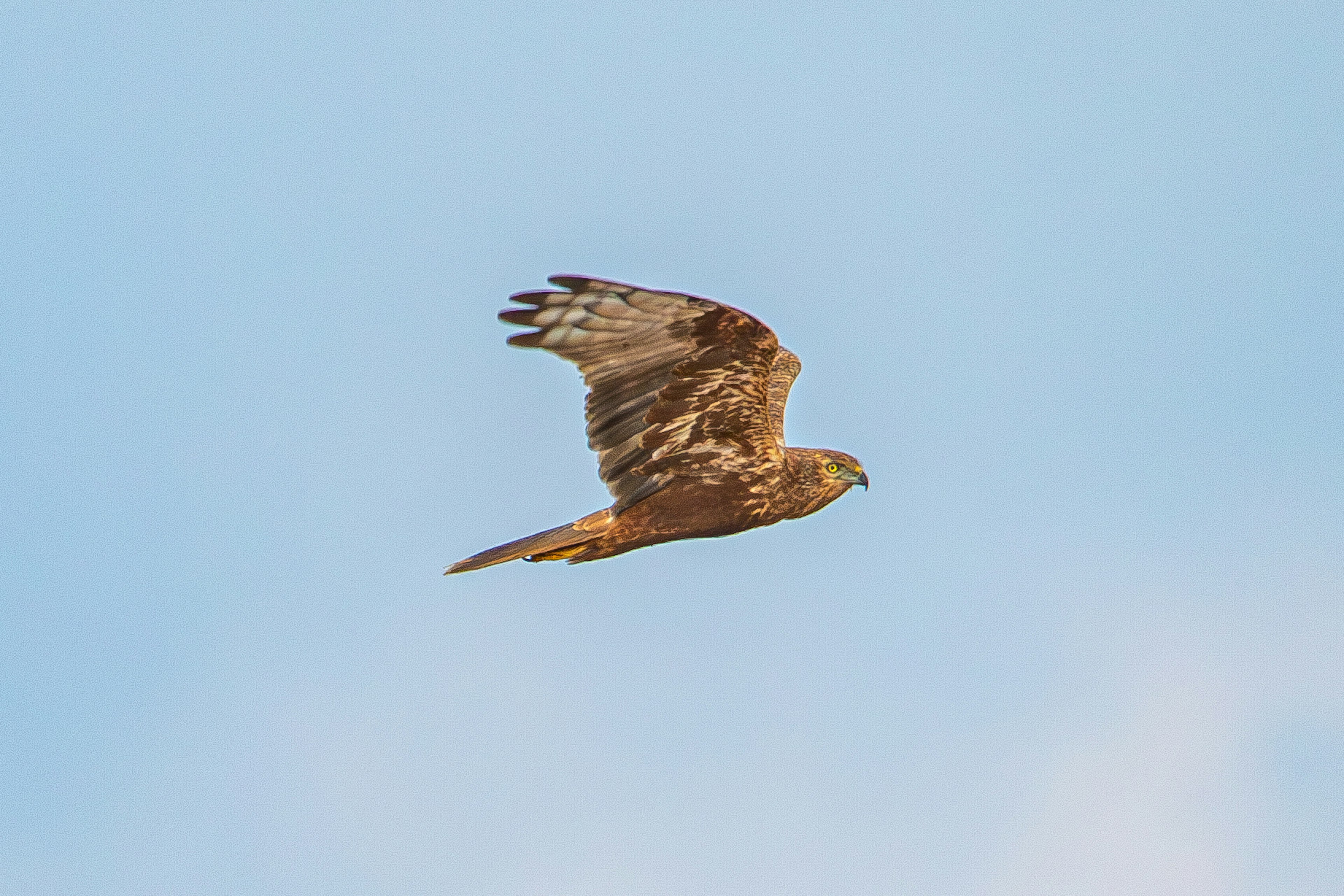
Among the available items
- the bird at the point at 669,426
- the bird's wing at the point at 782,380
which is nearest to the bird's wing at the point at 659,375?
the bird at the point at 669,426

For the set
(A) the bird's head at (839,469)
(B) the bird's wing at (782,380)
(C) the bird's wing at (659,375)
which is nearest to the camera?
(C) the bird's wing at (659,375)

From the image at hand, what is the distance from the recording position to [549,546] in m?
11.0

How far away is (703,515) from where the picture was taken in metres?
11.2

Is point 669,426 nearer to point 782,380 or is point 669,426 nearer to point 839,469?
point 839,469

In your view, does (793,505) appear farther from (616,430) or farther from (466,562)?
(466,562)

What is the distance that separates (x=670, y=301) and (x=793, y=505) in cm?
218

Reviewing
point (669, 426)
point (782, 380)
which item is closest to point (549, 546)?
point (669, 426)

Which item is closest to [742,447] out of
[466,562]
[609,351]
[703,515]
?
[703,515]

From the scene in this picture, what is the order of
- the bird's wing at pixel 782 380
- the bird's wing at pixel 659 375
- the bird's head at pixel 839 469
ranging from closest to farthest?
the bird's wing at pixel 659 375, the bird's head at pixel 839 469, the bird's wing at pixel 782 380

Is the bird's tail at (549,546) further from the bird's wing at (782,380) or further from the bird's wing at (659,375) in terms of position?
the bird's wing at (782,380)

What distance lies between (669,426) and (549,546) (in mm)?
1111

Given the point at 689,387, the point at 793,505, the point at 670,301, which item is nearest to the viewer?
the point at 670,301

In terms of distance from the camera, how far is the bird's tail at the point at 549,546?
35.8ft

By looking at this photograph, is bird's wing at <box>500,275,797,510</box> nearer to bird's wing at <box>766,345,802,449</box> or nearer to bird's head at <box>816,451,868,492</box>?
bird's head at <box>816,451,868,492</box>
